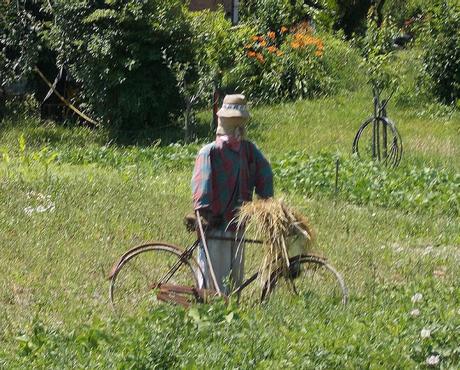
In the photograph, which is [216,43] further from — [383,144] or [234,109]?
[234,109]

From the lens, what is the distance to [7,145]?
1919cm

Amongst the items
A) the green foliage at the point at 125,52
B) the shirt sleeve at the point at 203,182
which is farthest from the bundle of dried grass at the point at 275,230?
the green foliage at the point at 125,52

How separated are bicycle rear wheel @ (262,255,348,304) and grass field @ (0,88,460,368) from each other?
124mm

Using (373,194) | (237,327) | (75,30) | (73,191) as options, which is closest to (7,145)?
(75,30)

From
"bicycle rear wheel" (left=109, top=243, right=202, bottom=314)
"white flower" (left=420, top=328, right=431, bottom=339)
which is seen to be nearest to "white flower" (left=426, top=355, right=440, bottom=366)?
"white flower" (left=420, top=328, right=431, bottom=339)

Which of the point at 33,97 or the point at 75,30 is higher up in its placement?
the point at 75,30

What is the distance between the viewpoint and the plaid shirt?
7.55m

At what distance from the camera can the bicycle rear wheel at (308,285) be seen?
23.3 ft

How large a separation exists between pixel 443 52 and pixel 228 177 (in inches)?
606

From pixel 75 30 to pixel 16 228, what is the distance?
9.72m

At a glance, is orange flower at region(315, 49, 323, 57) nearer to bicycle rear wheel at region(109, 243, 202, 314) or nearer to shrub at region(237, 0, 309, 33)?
shrub at region(237, 0, 309, 33)

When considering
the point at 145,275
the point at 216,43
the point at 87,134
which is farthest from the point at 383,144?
the point at 145,275

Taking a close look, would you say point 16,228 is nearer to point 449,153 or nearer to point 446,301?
point 446,301

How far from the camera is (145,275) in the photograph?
8.54 meters
